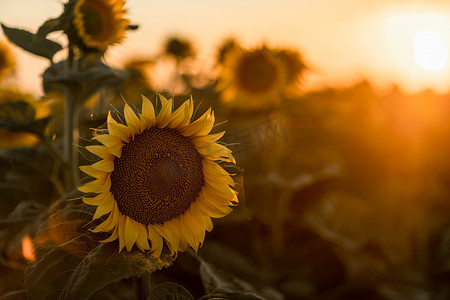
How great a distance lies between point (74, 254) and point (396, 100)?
131 inches

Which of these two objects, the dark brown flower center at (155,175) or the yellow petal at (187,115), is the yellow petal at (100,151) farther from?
the yellow petal at (187,115)

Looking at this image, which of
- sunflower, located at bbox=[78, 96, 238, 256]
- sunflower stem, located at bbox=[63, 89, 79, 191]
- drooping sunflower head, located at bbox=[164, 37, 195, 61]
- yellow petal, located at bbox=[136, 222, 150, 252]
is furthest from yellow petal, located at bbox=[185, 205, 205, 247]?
drooping sunflower head, located at bbox=[164, 37, 195, 61]

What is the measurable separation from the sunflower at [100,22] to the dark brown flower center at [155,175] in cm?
46

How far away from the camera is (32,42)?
113 centimetres

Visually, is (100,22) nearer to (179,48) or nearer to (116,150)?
(116,150)

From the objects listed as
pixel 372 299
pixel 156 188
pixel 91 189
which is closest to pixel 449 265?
pixel 372 299

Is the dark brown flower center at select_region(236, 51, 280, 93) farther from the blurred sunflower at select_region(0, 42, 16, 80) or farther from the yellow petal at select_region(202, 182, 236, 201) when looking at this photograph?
the blurred sunflower at select_region(0, 42, 16, 80)

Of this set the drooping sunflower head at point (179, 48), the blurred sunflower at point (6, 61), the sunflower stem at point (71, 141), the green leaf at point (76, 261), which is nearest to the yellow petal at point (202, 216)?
the green leaf at point (76, 261)

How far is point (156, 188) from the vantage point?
95cm

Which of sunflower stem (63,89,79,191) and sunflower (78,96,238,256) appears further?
sunflower stem (63,89,79,191)

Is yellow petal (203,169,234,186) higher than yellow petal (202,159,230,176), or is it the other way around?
yellow petal (202,159,230,176)

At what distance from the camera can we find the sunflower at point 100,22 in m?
1.23

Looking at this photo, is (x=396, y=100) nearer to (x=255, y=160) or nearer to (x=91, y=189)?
(x=255, y=160)

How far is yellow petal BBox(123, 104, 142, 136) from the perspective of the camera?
0.87 m
